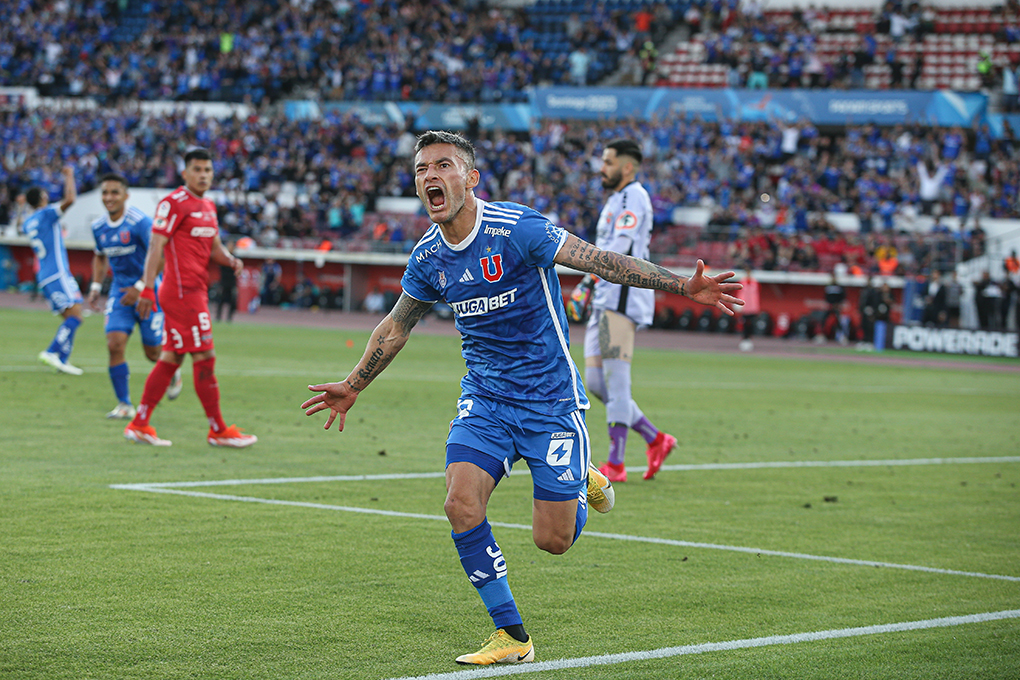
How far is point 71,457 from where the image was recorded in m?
8.99

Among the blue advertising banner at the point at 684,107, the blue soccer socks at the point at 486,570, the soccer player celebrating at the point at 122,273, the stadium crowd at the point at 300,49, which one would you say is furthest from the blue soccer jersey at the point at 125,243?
the stadium crowd at the point at 300,49

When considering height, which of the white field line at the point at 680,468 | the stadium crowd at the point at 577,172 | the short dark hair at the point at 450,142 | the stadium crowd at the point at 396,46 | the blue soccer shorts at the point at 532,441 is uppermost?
the stadium crowd at the point at 396,46

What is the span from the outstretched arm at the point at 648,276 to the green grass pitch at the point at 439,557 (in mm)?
1510

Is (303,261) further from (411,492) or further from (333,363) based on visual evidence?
(411,492)

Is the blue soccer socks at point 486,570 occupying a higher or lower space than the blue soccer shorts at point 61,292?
lower

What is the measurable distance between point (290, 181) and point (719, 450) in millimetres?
34286

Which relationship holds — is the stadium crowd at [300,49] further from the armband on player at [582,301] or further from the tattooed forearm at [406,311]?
the tattooed forearm at [406,311]

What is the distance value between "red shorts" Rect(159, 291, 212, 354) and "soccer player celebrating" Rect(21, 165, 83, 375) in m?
6.50

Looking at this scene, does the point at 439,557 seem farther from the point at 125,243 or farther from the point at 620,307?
the point at 125,243

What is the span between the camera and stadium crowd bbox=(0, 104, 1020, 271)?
1348 inches

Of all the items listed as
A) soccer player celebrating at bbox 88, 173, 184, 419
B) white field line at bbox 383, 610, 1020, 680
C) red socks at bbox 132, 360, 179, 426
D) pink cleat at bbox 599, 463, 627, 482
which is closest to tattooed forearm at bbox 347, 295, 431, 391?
white field line at bbox 383, 610, 1020, 680

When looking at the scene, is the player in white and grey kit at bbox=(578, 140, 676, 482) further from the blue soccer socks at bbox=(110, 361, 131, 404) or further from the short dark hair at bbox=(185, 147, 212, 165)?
the blue soccer socks at bbox=(110, 361, 131, 404)

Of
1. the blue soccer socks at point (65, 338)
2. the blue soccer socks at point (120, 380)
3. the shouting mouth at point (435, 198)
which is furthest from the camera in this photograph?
the blue soccer socks at point (65, 338)

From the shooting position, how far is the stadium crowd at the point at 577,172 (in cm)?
3425
